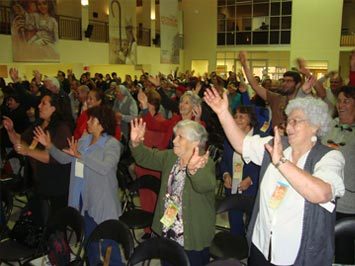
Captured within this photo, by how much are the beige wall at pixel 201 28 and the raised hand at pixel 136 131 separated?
19.7m

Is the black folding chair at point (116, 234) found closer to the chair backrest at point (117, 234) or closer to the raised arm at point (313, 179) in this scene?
the chair backrest at point (117, 234)

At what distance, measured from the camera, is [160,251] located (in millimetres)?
2488

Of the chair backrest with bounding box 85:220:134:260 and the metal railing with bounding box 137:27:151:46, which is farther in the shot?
the metal railing with bounding box 137:27:151:46

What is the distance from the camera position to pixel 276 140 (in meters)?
1.86

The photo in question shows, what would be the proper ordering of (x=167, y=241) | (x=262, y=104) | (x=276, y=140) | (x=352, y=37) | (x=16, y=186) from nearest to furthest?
(x=276, y=140) → (x=167, y=241) → (x=16, y=186) → (x=262, y=104) → (x=352, y=37)

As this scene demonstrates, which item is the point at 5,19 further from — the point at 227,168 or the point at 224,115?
the point at 224,115

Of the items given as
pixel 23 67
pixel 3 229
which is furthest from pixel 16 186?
pixel 23 67

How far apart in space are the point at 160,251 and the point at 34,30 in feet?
36.9

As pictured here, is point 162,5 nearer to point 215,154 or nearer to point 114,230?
point 215,154

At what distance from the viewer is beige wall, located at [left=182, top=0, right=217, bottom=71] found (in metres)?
21.7

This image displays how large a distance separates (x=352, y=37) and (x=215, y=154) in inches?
658

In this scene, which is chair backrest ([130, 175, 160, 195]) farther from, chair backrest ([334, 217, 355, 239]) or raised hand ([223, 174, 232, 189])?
chair backrest ([334, 217, 355, 239])

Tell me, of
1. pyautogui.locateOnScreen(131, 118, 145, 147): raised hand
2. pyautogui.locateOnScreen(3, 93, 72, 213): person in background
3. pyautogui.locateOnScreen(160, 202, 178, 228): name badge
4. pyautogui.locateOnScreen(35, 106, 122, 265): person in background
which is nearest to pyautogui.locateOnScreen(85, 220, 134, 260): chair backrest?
pyautogui.locateOnScreen(160, 202, 178, 228): name badge

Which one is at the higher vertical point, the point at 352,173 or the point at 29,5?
the point at 29,5
